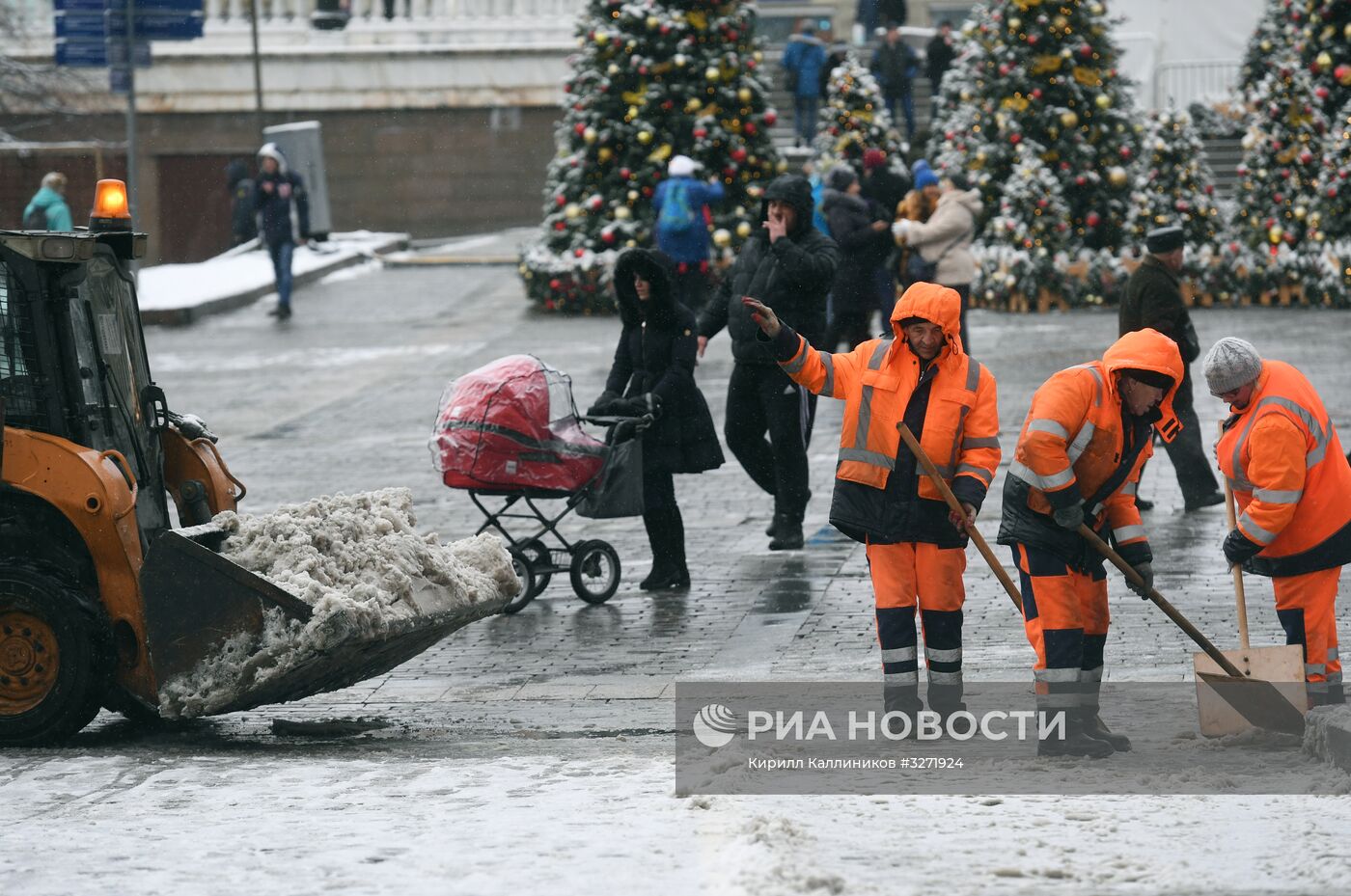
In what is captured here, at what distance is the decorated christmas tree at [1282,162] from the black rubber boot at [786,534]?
39.6ft

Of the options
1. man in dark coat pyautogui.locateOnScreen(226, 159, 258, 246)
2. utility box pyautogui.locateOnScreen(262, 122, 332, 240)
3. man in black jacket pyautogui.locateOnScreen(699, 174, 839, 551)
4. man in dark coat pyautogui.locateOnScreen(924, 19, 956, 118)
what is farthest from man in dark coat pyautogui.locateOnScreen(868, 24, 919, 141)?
man in black jacket pyautogui.locateOnScreen(699, 174, 839, 551)

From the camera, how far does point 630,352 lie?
32.8 feet

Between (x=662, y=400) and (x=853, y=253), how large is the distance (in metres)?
5.70

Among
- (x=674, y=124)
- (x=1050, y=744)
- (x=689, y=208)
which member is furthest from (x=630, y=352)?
(x=674, y=124)

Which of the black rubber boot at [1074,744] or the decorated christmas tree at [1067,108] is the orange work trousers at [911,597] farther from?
the decorated christmas tree at [1067,108]

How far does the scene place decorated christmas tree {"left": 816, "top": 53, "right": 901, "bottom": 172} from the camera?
24.1 meters

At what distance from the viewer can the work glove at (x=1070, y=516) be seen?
6.40 m

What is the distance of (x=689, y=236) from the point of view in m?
17.5

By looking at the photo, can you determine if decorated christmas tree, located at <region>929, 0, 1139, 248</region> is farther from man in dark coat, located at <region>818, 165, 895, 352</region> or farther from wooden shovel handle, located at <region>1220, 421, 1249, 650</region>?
wooden shovel handle, located at <region>1220, 421, 1249, 650</region>

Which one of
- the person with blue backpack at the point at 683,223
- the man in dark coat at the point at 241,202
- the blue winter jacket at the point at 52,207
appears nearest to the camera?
the person with blue backpack at the point at 683,223

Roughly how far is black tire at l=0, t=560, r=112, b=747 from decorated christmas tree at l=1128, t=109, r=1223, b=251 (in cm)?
1655

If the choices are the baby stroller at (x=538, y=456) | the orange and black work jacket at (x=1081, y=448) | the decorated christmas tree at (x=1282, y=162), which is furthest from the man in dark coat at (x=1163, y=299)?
the decorated christmas tree at (x=1282, y=162)

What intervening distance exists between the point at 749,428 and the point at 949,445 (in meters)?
3.97

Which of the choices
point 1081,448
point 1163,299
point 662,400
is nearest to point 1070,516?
point 1081,448
